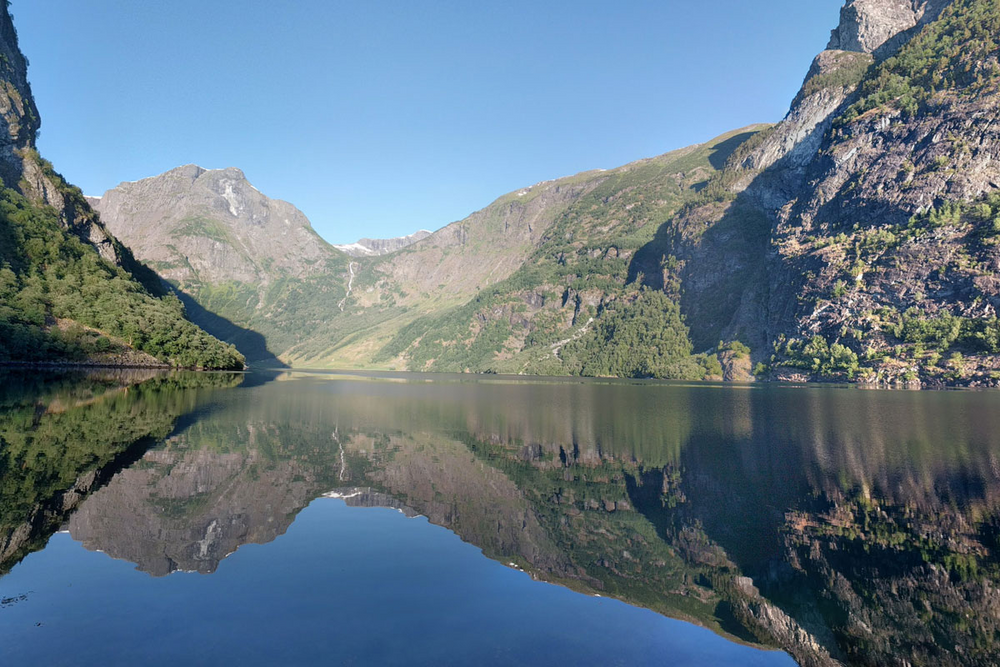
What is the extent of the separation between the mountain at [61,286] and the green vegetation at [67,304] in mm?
143

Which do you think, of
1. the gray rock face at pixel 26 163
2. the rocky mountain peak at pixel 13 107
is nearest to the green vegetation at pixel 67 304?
the gray rock face at pixel 26 163

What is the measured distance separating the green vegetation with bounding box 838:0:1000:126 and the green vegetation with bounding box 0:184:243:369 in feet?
760

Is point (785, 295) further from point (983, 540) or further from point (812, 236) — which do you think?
point (983, 540)

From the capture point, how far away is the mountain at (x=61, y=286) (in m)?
81.0

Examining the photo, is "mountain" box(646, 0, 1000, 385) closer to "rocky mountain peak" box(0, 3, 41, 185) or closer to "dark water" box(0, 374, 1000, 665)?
"dark water" box(0, 374, 1000, 665)

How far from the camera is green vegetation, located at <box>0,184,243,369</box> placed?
79000 mm

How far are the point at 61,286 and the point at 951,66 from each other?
865 ft

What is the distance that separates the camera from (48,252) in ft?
318

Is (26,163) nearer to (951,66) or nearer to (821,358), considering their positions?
(821,358)

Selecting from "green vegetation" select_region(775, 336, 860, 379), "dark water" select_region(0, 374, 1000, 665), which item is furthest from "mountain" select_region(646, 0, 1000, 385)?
"dark water" select_region(0, 374, 1000, 665)

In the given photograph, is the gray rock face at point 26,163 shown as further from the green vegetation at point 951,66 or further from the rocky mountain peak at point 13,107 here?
the green vegetation at point 951,66

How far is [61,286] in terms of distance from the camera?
91.7 m

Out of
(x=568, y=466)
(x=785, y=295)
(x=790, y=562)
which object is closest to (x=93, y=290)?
(x=568, y=466)

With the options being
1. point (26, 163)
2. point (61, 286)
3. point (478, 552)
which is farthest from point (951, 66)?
point (26, 163)
